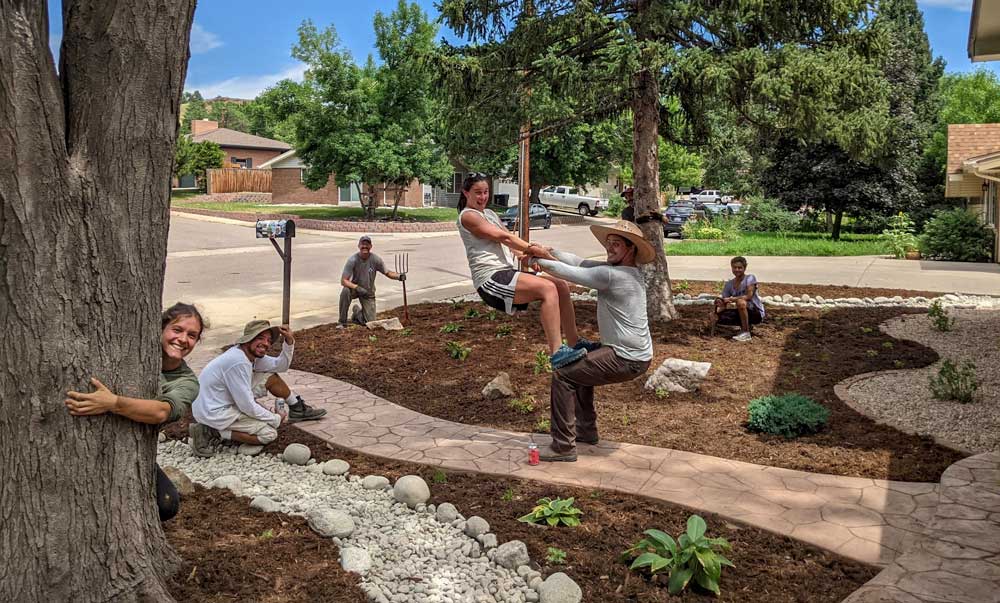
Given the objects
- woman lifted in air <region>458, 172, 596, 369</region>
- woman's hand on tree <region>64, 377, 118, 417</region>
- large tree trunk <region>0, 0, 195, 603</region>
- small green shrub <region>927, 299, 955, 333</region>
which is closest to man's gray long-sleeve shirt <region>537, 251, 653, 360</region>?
woman lifted in air <region>458, 172, 596, 369</region>

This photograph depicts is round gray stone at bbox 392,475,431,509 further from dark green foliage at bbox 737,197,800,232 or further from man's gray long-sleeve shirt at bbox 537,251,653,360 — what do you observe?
dark green foliage at bbox 737,197,800,232

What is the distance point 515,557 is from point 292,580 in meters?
1.09

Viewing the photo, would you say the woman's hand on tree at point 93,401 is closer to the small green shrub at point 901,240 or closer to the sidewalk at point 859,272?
the sidewalk at point 859,272

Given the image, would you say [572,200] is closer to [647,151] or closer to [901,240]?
[901,240]

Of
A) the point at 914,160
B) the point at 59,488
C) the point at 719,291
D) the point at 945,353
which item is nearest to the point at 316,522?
the point at 59,488

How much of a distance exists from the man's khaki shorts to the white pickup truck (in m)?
44.6

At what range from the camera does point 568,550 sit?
13.6 ft

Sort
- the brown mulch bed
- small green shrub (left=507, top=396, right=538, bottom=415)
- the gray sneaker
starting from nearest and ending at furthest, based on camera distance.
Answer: the brown mulch bed
the gray sneaker
small green shrub (left=507, top=396, right=538, bottom=415)

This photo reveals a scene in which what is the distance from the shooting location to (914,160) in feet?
99.1

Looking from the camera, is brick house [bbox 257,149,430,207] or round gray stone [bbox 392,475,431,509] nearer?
round gray stone [bbox 392,475,431,509]

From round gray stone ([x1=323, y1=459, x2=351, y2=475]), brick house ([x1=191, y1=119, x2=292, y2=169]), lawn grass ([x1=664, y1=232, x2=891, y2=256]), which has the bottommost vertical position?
round gray stone ([x1=323, y1=459, x2=351, y2=475])

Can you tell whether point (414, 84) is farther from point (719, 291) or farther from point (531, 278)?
point (531, 278)

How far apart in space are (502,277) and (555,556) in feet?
7.27

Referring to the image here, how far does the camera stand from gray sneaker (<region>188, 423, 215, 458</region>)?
594 centimetres
